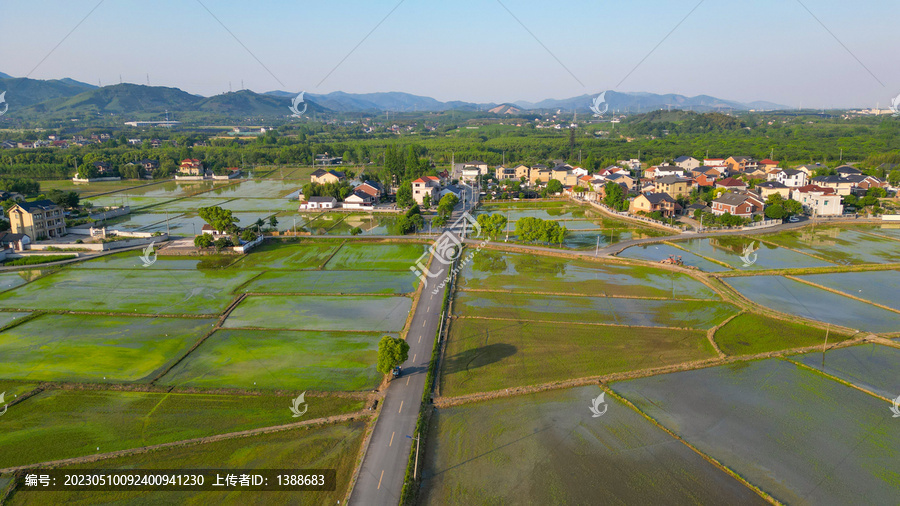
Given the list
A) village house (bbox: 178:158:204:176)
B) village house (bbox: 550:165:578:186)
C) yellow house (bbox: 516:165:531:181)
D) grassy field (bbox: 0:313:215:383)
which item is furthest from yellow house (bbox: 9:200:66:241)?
yellow house (bbox: 516:165:531:181)

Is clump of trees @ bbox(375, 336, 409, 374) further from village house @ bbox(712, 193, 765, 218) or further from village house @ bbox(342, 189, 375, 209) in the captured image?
village house @ bbox(342, 189, 375, 209)

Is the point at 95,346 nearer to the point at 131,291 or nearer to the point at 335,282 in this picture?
the point at 131,291

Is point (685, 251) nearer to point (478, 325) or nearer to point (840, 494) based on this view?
point (478, 325)

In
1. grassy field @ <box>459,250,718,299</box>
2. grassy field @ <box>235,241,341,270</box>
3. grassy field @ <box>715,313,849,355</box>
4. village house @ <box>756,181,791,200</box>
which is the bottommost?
grassy field @ <box>715,313,849,355</box>

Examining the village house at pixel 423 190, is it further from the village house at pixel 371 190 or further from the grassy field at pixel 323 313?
the grassy field at pixel 323 313

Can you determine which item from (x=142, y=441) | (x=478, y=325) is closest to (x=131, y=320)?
(x=142, y=441)
